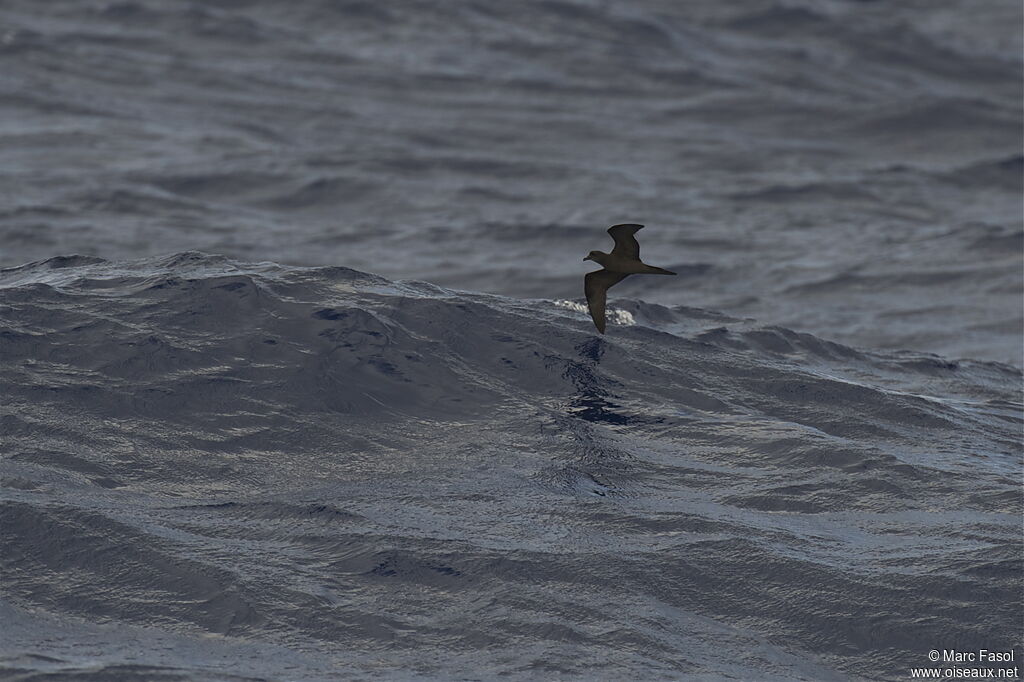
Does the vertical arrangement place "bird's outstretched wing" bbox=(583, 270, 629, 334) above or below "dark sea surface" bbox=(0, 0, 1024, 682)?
above

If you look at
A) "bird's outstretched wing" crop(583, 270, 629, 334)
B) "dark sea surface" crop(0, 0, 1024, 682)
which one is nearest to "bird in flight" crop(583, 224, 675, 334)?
"bird's outstretched wing" crop(583, 270, 629, 334)

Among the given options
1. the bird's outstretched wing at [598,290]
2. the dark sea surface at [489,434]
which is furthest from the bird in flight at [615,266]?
the dark sea surface at [489,434]

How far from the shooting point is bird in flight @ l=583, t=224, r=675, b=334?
15633mm

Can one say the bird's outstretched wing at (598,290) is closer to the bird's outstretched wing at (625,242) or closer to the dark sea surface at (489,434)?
the bird's outstretched wing at (625,242)

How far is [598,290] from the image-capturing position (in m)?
16.4

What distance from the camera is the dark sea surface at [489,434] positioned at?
12.1 m

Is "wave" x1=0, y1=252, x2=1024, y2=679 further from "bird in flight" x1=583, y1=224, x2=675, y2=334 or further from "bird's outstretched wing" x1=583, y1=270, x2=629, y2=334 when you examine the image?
"bird in flight" x1=583, y1=224, x2=675, y2=334

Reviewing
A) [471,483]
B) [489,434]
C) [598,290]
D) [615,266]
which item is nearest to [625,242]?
[615,266]

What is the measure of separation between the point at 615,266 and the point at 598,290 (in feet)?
1.74

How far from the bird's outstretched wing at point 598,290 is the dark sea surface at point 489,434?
90 centimetres

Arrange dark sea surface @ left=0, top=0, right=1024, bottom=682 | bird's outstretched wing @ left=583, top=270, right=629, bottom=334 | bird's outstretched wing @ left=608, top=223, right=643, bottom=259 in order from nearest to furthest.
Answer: dark sea surface @ left=0, top=0, right=1024, bottom=682
bird's outstretched wing @ left=608, top=223, right=643, bottom=259
bird's outstretched wing @ left=583, top=270, right=629, bottom=334

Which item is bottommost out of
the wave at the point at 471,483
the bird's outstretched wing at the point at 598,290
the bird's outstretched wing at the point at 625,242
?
the wave at the point at 471,483

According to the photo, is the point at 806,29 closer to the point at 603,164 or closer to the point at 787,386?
the point at 603,164

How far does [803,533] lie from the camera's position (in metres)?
13.8
